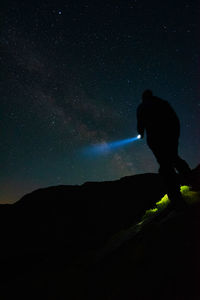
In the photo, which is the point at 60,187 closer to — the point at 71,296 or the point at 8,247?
the point at 8,247

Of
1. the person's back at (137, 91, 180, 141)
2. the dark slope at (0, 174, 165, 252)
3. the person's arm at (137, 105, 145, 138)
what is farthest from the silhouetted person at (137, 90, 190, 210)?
the dark slope at (0, 174, 165, 252)

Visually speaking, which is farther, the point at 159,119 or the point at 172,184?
the point at 159,119

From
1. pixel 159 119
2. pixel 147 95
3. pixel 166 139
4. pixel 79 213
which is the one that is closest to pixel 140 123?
pixel 159 119

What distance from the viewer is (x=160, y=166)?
471 centimetres

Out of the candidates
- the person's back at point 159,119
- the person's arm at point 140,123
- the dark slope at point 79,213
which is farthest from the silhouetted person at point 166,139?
the dark slope at point 79,213

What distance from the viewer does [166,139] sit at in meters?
4.54

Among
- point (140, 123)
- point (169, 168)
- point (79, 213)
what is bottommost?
point (79, 213)

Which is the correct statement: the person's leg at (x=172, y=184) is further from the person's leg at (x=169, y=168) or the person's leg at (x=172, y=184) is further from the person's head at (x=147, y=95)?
the person's head at (x=147, y=95)

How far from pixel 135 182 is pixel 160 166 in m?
40.1

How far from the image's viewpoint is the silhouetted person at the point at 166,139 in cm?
455

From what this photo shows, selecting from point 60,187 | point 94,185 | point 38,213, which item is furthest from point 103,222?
point 60,187

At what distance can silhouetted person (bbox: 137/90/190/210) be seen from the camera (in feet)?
14.9

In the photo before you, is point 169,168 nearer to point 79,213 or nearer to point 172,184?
point 172,184

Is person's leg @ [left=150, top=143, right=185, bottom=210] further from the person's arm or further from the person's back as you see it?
the person's arm
